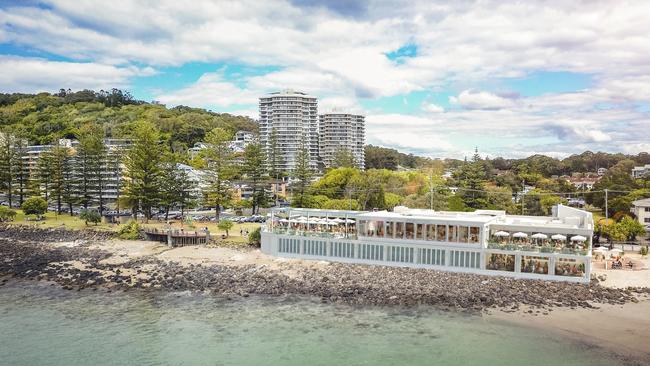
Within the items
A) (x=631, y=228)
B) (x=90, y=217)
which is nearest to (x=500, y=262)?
(x=631, y=228)

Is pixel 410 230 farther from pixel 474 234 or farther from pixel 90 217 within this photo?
pixel 90 217

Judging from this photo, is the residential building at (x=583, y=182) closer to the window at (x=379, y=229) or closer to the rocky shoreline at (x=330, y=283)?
the window at (x=379, y=229)

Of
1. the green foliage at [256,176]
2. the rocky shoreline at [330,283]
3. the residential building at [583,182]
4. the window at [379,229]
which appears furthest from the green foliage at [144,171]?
the residential building at [583,182]

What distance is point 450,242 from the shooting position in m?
31.2

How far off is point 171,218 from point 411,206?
24220 mm

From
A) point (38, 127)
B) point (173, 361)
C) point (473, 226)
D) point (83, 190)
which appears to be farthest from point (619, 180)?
point (38, 127)

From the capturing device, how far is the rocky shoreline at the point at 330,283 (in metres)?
26.5

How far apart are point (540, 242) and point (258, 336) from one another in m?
17.3

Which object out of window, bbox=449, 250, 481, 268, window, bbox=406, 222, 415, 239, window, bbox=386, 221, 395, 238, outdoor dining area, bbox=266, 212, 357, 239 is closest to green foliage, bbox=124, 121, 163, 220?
outdoor dining area, bbox=266, 212, 357, 239

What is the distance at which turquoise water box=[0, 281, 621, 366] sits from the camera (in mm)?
20828

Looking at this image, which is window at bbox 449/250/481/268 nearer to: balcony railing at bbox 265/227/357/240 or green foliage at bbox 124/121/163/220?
balcony railing at bbox 265/227/357/240

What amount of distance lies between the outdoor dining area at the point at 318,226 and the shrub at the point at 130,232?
13133 millimetres

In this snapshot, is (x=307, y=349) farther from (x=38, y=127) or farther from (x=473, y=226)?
(x=38, y=127)

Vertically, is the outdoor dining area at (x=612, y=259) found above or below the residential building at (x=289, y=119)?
below
